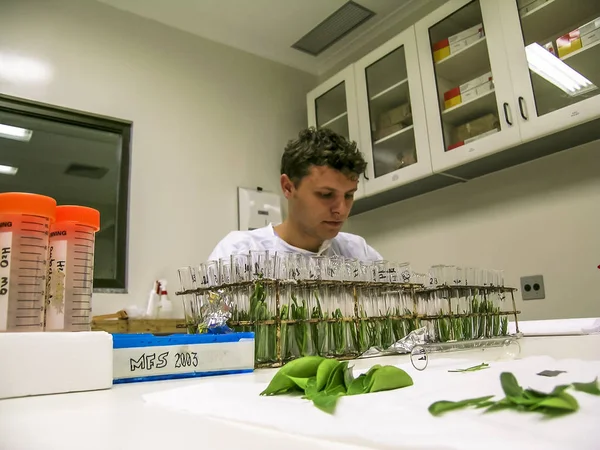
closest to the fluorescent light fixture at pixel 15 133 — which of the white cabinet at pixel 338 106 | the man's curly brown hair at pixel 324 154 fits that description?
the man's curly brown hair at pixel 324 154

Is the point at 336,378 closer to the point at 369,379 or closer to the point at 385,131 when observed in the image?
the point at 369,379

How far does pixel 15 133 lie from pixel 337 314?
75.4 inches

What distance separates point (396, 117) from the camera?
7.79 feet

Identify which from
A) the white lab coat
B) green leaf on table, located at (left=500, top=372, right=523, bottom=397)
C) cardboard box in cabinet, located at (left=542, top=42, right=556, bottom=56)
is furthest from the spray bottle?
green leaf on table, located at (left=500, top=372, right=523, bottom=397)

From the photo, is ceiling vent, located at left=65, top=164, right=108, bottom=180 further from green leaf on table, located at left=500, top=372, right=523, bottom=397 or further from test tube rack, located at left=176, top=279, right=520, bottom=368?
green leaf on table, located at left=500, top=372, right=523, bottom=397

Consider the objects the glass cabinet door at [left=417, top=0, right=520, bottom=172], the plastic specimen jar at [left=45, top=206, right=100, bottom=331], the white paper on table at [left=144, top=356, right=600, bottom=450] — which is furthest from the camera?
the glass cabinet door at [left=417, top=0, right=520, bottom=172]

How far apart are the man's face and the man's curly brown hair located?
2 cm

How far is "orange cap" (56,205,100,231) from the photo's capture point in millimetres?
610

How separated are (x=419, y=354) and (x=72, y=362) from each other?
1.50ft

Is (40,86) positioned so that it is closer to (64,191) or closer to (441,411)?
(64,191)

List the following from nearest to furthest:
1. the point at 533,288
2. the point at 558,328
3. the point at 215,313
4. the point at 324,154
A: the point at 215,313, the point at 558,328, the point at 324,154, the point at 533,288

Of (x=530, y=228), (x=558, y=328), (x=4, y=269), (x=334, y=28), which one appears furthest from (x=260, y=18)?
(x=4, y=269)

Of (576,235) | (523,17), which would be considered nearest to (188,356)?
(576,235)

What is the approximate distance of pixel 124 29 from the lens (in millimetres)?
2422
